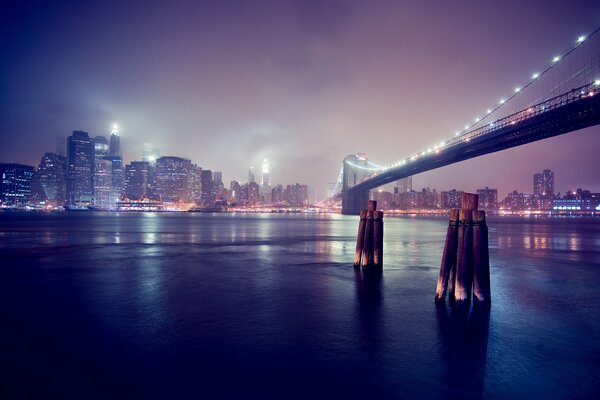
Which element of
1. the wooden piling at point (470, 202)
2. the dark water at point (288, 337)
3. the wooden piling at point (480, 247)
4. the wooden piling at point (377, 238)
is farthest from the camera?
the wooden piling at point (377, 238)

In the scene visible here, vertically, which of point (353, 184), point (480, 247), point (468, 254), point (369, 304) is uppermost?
point (353, 184)

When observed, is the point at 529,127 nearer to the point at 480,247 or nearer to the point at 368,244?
the point at 368,244

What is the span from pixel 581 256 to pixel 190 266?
23.1 meters

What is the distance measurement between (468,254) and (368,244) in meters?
6.73

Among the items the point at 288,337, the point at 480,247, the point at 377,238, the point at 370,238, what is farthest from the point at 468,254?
the point at 370,238

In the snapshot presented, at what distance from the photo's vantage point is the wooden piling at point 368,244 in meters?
14.5

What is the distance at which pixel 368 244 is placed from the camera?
15.4 metres

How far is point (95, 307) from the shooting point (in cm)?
1051

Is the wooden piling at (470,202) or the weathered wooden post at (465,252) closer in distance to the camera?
the weathered wooden post at (465,252)

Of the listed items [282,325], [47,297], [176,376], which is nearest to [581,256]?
[282,325]

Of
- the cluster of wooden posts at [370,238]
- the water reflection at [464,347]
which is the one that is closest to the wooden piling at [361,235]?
the cluster of wooden posts at [370,238]

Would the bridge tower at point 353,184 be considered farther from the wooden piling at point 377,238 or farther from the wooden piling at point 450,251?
the wooden piling at point 450,251

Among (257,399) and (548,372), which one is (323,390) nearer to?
(257,399)

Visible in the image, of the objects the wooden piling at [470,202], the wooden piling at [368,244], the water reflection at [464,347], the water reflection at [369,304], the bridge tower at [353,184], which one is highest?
the bridge tower at [353,184]
